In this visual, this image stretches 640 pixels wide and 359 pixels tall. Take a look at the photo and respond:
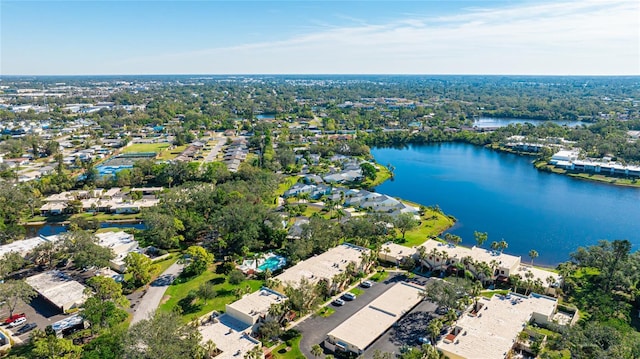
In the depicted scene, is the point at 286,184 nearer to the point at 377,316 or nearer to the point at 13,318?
the point at 377,316

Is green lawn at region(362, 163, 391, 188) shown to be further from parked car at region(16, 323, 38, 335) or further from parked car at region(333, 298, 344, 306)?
parked car at region(16, 323, 38, 335)

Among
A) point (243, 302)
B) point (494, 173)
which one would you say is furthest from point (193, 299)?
point (494, 173)

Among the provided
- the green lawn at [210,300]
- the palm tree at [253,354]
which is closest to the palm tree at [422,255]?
the green lawn at [210,300]

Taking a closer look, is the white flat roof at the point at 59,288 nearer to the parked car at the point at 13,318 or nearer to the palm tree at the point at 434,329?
the parked car at the point at 13,318

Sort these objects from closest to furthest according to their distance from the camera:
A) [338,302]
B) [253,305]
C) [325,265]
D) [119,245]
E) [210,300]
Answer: [253,305] < [338,302] < [210,300] < [325,265] < [119,245]

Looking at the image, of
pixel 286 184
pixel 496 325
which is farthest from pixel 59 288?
pixel 286 184

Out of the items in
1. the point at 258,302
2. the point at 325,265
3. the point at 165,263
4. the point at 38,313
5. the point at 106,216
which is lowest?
the point at 106,216
